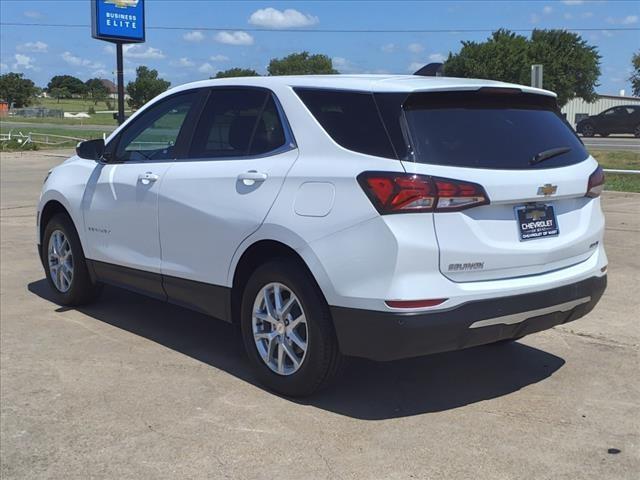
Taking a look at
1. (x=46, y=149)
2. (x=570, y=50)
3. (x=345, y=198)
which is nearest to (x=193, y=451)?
(x=345, y=198)

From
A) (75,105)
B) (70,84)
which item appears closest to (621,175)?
(75,105)

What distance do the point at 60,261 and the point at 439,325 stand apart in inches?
154

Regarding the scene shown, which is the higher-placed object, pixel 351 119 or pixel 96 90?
pixel 96 90

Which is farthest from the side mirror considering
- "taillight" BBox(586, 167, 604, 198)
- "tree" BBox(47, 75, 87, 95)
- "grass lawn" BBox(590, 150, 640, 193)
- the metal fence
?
"tree" BBox(47, 75, 87, 95)

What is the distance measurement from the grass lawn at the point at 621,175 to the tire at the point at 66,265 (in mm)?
10672

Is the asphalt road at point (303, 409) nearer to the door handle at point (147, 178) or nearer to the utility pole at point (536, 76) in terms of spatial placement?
the door handle at point (147, 178)

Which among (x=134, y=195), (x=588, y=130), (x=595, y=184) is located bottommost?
(x=134, y=195)

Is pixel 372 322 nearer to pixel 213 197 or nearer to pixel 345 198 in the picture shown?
pixel 345 198

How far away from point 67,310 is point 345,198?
3.54 m

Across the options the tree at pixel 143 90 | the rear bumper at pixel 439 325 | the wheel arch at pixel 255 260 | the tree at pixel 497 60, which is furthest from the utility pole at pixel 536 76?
the tree at pixel 497 60

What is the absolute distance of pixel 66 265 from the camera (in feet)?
20.1

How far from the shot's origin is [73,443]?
3.66 m

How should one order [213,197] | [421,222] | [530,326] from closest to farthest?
[421,222], [530,326], [213,197]

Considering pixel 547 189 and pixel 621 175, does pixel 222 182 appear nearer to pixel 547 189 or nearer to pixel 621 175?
pixel 547 189
